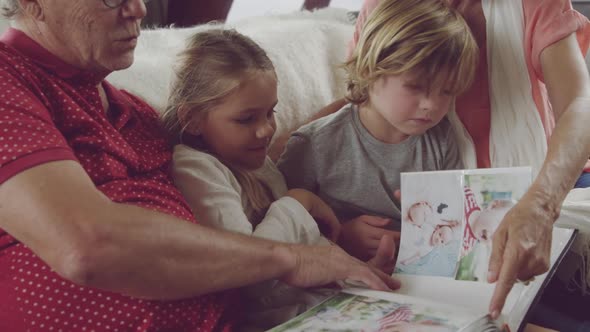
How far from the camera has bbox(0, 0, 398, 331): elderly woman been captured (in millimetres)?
776

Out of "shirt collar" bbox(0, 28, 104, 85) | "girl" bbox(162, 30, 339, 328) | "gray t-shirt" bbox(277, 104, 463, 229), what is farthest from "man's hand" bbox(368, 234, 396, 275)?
"shirt collar" bbox(0, 28, 104, 85)

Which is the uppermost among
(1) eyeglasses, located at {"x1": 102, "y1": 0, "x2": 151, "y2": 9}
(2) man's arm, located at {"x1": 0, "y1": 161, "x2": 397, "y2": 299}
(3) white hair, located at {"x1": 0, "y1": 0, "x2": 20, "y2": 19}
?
(1) eyeglasses, located at {"x1": 102, "y1": 0, "x2": 151, "y2": 9}

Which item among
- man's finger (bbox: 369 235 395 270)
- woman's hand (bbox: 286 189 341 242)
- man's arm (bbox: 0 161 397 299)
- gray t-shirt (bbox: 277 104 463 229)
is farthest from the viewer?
gray t-shirt (bbox: 277 104 463 229)

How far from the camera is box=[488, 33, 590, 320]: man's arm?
0.96 m

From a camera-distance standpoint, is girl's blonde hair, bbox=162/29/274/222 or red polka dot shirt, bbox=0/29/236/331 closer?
red polka dot shirt, bbox=0/29/236/331

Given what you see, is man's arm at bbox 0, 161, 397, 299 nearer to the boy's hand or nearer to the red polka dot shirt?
the red polka dot shirt

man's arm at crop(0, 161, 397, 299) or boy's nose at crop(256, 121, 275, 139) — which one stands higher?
boy's nose at crop(256, 121, 275, 139)

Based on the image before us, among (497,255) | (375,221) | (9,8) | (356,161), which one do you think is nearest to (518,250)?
(497,255)

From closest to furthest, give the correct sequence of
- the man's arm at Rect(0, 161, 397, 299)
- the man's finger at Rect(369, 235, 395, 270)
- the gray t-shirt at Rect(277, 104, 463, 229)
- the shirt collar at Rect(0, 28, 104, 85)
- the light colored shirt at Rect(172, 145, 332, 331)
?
the man's arm at Rect(0, 161, 397, 299) → the shirt collar at Rect(0, 28, 104, 85) → the light colored shirt at Rect(172, 145, 332, 331) → the man's finger at Rect(369, 235, 395, 270) → the gray t-shirt at Rect(277, 104, 463, 229)

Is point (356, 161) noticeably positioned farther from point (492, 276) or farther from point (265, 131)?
point (492, 276)

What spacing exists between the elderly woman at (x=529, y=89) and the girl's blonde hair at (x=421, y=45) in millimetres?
95

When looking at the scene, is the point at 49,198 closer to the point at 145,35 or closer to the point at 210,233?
the point at 210,233

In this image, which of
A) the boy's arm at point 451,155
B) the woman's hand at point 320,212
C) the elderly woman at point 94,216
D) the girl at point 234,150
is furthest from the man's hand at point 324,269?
the boy's arm at point 451,155

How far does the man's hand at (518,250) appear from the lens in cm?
93
